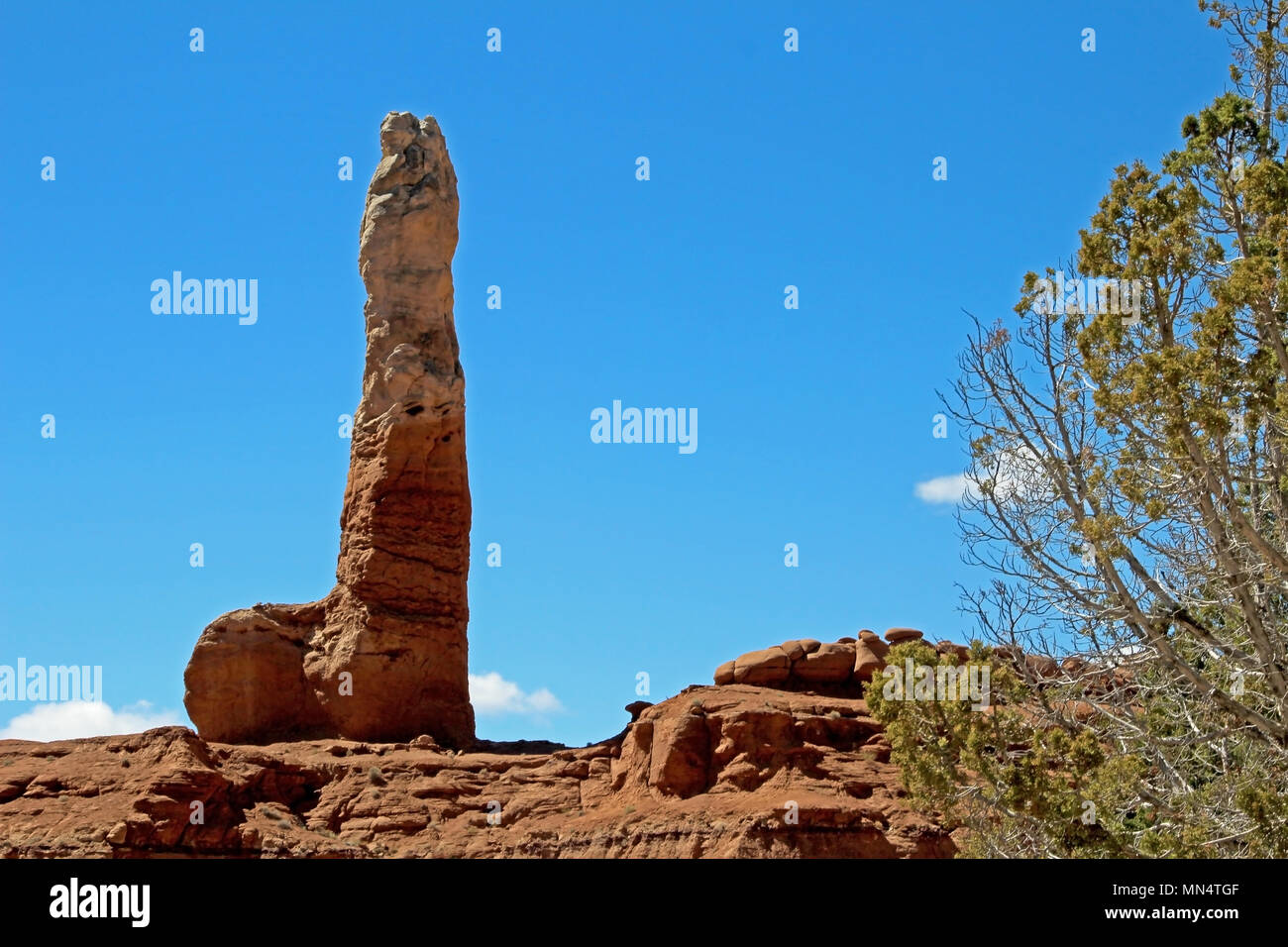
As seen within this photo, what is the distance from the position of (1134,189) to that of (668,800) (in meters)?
19.5

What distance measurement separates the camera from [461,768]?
37094mm

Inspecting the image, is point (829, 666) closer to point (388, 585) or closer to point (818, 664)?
point (818, 664)

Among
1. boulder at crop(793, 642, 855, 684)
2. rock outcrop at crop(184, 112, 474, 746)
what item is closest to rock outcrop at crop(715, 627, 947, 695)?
boulder at crop(793, 642, 855, 684)

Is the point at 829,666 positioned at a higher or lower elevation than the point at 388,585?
lower

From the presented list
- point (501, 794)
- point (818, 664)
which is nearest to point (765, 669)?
point (818, 664)

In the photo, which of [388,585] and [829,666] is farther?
[388,585]

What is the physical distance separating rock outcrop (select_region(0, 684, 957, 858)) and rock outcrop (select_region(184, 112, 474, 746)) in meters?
1.77

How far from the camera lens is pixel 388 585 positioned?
40219 mm

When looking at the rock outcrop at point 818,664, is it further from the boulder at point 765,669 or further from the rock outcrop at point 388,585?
the rock outcrop at point 388,585

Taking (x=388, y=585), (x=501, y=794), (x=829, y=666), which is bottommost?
(x=501, y=794)

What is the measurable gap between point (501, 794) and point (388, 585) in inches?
273

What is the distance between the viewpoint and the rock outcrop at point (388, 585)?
39719mm

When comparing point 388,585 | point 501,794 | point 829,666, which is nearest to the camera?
point 501,794
